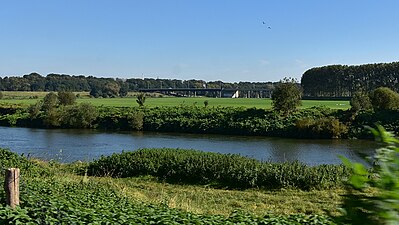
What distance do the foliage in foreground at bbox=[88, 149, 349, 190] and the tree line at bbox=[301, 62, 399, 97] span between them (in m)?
69.0

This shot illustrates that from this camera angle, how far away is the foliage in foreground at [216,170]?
720 inches

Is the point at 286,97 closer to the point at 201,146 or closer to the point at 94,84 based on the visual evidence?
the point at 201,146

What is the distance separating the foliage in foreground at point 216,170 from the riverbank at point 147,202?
0.53 m

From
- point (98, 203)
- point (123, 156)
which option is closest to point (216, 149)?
point (123, 156)

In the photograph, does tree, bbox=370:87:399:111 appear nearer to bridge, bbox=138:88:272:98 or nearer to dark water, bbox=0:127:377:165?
dark water, bbox=0:127:377:165

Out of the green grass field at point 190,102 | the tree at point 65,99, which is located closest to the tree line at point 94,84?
the green grass field at point 190,102

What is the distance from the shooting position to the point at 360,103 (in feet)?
172

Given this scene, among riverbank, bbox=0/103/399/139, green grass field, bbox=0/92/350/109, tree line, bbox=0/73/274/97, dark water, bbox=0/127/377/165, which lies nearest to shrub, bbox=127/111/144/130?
riverbank, bbox=0/103/399/139

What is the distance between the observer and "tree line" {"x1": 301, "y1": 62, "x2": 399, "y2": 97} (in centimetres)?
8607

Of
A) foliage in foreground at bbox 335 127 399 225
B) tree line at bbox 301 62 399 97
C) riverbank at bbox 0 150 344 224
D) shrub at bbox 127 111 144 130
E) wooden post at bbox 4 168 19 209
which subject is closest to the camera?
foliage in foreground at bbox 335 127 399 225

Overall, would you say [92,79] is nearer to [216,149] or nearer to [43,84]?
[43,84]

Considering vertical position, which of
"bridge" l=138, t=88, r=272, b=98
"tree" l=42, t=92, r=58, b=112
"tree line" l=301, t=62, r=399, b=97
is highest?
"tree line" l=301, t=62, r=399, b=97

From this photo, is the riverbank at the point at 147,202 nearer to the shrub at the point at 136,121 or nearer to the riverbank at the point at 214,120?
the riverbank at the point at 214,120

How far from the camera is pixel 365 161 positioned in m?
2.03
